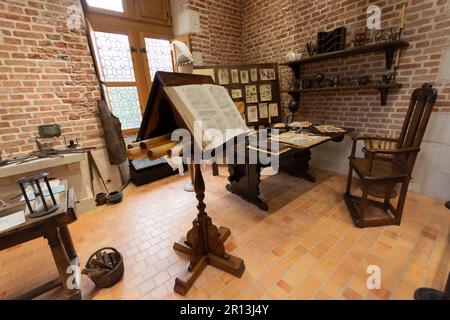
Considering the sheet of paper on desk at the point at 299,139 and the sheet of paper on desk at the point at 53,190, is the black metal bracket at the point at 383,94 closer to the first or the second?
the sheet of paper on desk at the point at 299,139

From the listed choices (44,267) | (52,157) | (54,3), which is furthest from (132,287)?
(54,3)

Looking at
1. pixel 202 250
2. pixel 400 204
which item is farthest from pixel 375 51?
pixel 202 250

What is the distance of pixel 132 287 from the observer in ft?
4.83

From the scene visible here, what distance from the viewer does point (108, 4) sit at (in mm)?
2895

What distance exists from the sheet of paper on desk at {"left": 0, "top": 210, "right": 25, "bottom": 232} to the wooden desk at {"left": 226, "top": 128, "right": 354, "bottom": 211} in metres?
1.71

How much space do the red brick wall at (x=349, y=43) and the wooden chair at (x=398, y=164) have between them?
1.74 ft

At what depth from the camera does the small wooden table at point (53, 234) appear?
1.10 metres

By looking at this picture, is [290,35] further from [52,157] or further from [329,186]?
[52,157]

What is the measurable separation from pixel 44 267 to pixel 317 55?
3651mm

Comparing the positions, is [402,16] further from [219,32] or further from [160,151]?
[160,151]

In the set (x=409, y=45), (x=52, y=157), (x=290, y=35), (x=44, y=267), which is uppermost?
(x=290, y=35)

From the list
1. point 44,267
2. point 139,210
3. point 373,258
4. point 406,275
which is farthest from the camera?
point 139,210

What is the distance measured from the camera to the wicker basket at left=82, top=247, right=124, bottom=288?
1.44m

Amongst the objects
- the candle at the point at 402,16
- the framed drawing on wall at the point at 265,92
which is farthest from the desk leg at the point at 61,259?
the candle at the point at 402,16
